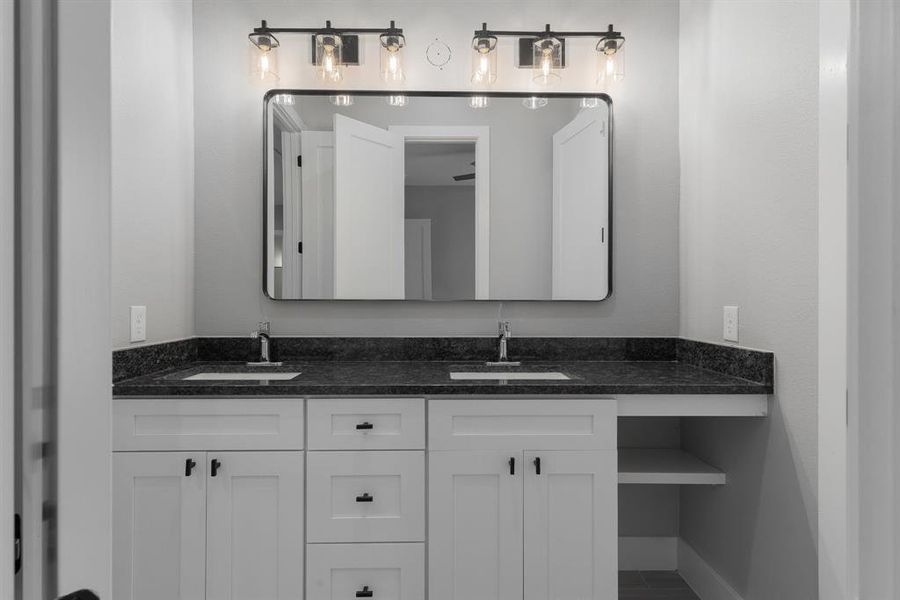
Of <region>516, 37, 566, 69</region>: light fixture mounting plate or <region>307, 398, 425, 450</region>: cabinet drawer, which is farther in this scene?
<region>516, 37, 566, 69</region>: light fixture mounting plate

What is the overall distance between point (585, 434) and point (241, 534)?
3.50 ft

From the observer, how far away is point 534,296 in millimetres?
2281

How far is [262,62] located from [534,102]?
3.59 ft

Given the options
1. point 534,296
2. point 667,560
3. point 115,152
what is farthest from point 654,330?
point 115,152

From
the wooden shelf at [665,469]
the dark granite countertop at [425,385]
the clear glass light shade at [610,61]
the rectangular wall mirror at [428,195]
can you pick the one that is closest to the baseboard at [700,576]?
the wooden shelf at [665,469]

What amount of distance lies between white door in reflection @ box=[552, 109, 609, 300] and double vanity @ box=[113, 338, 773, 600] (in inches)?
25.5

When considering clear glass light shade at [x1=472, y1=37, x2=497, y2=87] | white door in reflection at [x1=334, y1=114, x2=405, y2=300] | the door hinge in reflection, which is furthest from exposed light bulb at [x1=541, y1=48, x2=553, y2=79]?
the door hinge in reflection

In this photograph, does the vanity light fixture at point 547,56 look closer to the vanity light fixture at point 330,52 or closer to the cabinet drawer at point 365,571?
the vanity light fixture at point 330,52

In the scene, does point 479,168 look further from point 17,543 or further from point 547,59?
point 17,543

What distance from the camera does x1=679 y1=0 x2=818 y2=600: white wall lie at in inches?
59.5

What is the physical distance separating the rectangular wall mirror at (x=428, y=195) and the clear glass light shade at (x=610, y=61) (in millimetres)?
119

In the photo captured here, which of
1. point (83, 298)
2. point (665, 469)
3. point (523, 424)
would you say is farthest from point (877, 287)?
point (665, 469)

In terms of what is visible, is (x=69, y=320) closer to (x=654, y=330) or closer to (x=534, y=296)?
(x=534, y=296)

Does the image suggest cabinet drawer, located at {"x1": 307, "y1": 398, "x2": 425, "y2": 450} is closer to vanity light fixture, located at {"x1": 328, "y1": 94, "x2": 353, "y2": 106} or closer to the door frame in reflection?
the door frame in reflection
